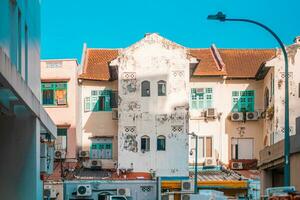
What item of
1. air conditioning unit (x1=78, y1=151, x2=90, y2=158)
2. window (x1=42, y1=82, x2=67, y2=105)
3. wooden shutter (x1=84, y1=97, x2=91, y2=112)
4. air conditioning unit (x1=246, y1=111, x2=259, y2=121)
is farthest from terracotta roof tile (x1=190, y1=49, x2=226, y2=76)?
air conditioning unit (x1=78, y1=151, x2=90, y2=158)

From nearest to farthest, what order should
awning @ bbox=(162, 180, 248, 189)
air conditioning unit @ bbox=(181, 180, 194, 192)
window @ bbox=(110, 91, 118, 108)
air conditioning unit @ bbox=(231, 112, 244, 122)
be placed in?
air conditioning unit @ bbox=(181, 180, 194, 192)
awning @ bbox=(162, 180, 248, 189)
air conditioning unit @ bbox=(231, 112, 244, 122)
window @ bbox=(110, 91, 118, 108)

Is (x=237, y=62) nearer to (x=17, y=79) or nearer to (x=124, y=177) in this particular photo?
(x=124, y=177)

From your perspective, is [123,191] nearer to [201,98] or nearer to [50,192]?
[50,192]

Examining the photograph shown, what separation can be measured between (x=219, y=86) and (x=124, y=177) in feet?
28.3

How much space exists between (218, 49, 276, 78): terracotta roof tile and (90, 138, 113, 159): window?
8.80 m

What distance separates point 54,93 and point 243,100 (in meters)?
12.1

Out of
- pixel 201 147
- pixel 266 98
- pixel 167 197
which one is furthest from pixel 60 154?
pixel 266 98

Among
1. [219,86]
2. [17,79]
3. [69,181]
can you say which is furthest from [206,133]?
[17,79]

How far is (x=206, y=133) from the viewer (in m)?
46.5

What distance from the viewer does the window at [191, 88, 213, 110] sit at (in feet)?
152

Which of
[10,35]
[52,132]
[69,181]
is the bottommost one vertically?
[69,181]

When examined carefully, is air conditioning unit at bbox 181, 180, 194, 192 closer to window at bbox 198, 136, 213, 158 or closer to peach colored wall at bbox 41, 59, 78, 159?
window at bbox 198, 136, 213, 158

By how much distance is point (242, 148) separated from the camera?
46.6m

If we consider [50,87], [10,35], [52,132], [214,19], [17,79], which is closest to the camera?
[17,79]
